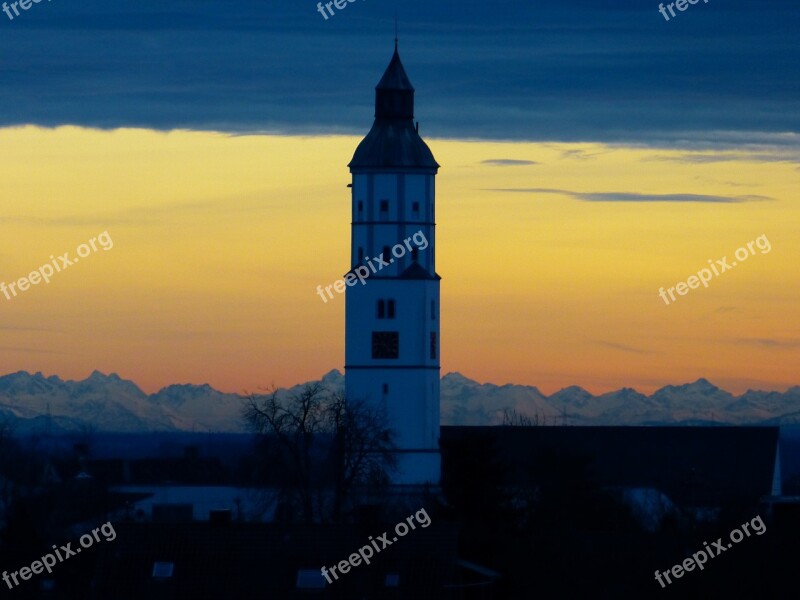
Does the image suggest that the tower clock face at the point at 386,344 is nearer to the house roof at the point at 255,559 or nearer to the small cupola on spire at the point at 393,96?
the small cupola on spire at the point at 393,96

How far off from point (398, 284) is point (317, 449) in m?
14.2

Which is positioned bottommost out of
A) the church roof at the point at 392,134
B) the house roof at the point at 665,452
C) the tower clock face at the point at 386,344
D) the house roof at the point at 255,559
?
the house roof at the point at 255,559

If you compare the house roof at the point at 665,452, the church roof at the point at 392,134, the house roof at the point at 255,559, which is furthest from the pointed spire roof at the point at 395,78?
the house roof at the point at 255,559

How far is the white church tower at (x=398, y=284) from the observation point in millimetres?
107750

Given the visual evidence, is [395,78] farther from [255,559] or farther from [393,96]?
[255,559]

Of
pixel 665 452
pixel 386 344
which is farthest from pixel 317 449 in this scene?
pixel 665 452

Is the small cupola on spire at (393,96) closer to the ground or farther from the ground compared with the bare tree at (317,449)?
farther from the ground

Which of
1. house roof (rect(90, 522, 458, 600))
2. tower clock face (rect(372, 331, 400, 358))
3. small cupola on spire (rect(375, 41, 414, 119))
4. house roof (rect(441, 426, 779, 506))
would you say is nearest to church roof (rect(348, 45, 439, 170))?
small cupola on spire (rect(375, 41, 414, 119))

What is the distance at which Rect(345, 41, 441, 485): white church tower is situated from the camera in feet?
354

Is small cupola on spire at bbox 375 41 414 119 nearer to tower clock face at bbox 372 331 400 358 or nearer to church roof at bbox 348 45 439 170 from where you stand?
church roof at bbox 348 45 439 170

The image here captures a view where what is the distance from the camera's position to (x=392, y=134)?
109438 millimetres

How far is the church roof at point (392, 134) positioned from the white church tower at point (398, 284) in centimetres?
4

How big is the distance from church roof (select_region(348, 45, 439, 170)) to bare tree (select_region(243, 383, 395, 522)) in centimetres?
1423

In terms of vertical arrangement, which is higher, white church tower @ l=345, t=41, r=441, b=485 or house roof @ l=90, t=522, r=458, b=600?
white church tower @ l=345, t=41, r=441, b=485
